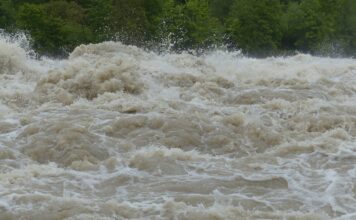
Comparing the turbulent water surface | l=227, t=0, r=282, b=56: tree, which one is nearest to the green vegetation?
l=227, t=0, r=282, b=56: tree

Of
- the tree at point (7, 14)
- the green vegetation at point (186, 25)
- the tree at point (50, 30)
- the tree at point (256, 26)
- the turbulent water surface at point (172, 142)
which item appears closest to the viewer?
the turbulent water surface at point (172, 142)

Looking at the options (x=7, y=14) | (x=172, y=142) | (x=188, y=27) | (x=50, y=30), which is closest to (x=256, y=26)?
(x=188, y=27)

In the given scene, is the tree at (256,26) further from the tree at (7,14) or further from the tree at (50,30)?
the tree at (7,14)

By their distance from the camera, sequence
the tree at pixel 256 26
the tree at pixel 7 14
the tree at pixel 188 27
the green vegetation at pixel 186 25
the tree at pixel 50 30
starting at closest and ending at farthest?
the tree at pixel 50 30, the green vegetation at pixel 186 25, the tree at pixel 7 14, the tree at pixel 188 27, the tree at pixel 256 26

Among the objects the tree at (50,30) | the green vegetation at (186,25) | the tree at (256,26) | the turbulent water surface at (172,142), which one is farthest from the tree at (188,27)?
the turbulent water surface at (172,142)

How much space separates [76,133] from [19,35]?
50.5 ft

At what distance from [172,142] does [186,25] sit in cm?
1818

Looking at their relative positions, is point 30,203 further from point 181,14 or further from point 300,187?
point 181,14

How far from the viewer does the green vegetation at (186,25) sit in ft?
83.3

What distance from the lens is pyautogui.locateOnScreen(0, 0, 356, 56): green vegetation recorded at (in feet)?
83.3

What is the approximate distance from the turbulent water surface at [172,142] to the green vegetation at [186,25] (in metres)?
9.88

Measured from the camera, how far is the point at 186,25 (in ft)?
90.2

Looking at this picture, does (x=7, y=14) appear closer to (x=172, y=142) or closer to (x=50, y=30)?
(x=50, y=30)

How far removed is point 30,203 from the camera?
723 centimetres
